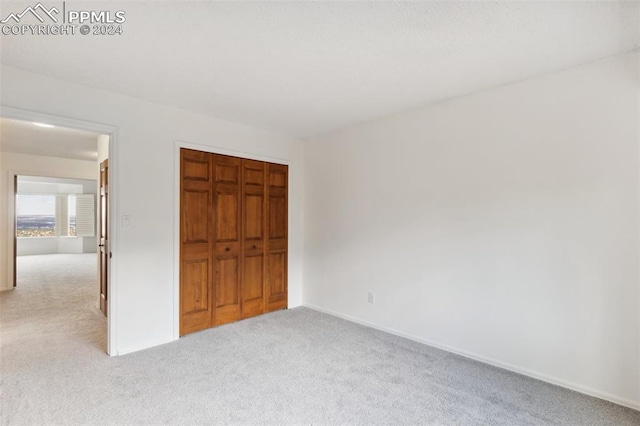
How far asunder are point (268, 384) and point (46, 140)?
4.95m

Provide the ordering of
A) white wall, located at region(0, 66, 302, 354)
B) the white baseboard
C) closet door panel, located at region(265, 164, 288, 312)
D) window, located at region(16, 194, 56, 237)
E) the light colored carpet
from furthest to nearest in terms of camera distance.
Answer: window, located at region(16, 194, 56, 237)
closet door panel, located at region(265, 164, 288, 312)
white wall, located at region(0, 66, 302, 354)
the white baseboard
the light colored carpet

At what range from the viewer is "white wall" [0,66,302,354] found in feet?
9.18

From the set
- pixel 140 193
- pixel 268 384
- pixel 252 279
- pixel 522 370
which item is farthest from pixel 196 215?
pixel 522 370

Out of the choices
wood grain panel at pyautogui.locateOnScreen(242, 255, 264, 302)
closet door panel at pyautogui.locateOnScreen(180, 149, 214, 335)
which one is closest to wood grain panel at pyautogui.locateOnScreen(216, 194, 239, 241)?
closet door panel at pyautogui.locateOnScreen(180, 149, 214, 335)

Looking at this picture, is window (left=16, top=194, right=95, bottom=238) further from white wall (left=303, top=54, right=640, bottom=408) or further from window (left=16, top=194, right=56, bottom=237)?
white wall (left=303, top=54, right=640, bottom=408)

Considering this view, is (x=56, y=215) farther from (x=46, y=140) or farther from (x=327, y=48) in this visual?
(x=327, y=48)

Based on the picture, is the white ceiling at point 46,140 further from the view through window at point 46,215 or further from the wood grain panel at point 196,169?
the view through window at point 46,215

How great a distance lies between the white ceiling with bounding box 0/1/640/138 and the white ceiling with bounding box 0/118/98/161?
1945mm

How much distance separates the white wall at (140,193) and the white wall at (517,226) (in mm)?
2135

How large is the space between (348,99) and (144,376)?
301 cm

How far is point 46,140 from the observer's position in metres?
4.66

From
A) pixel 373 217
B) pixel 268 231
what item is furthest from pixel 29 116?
pixel 373 217

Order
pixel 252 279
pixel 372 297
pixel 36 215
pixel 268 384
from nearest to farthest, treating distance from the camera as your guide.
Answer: pixel 268 384 < pixel 372 297 < pixel 252 279 < pixel 36 215

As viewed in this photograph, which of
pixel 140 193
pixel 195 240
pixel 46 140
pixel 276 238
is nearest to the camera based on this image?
pixel 140 193
